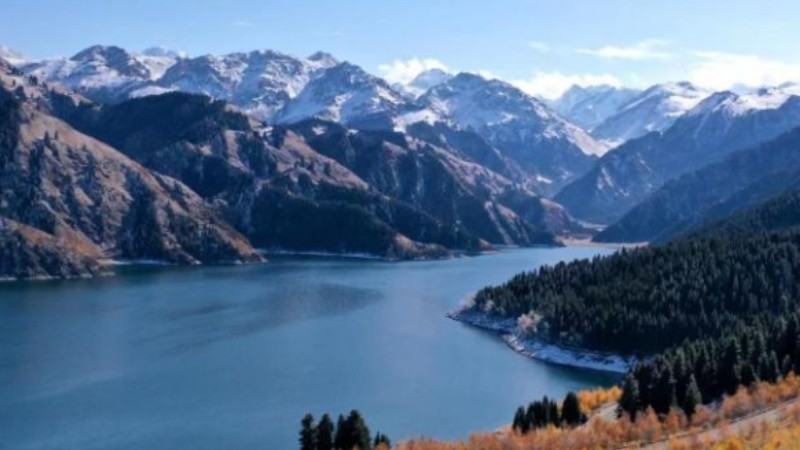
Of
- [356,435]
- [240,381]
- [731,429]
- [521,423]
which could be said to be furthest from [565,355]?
[731,429]

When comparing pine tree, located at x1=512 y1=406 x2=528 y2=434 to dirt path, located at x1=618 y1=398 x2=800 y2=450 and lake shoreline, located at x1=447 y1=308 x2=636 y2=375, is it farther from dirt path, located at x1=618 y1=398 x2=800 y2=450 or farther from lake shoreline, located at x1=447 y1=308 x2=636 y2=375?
lake shoreline, located at x1=447 y1=308 x2=636 y2=375

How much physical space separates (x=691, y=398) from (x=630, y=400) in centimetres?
608

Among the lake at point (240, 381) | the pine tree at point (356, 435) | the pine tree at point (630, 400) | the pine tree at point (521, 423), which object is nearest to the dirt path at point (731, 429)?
the pine tree at point (630, 400)

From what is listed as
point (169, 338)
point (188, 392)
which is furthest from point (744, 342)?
point (169, 338)

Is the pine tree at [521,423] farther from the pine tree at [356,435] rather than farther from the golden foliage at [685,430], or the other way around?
the pine tree at [356,435]

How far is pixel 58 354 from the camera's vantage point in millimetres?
161250

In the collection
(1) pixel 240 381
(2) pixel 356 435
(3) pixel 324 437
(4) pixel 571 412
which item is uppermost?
(4) pixel 571 412

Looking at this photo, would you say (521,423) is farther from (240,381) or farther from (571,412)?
(240,381)

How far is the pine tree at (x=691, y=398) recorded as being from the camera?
97.9m

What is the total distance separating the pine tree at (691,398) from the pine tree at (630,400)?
4553 mm

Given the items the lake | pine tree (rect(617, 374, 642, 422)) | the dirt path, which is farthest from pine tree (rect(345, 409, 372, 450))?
pine tree (rect(617, 374, 642, 422))

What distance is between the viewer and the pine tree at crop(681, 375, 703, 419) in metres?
97.9

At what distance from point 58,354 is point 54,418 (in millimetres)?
43124

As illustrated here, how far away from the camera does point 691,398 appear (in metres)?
99.1
